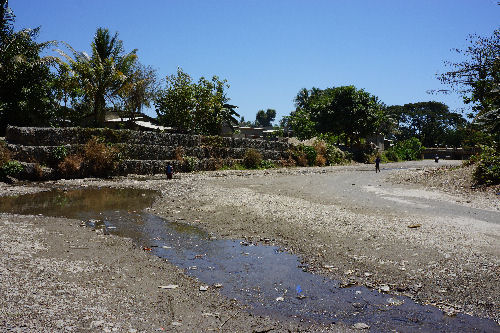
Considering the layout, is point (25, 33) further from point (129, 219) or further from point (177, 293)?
point (177, 293)

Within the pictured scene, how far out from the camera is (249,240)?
730cm

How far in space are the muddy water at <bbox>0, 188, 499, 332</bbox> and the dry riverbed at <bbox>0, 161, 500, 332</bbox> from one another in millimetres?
239

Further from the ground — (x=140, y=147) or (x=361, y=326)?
(x=140, y=147)

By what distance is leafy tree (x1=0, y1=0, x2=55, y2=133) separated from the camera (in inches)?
853

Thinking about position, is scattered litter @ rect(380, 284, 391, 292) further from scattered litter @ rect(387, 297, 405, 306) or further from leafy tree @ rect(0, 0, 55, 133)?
leafy tree @ rect(0, 0, 55, 133)

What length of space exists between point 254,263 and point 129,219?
476 centimetres

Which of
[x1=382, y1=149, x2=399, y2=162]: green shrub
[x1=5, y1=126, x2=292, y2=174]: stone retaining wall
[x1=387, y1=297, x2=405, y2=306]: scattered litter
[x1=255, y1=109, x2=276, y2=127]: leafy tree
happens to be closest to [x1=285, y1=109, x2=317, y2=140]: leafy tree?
[x1=382, y1=149, x2=399, y2=162]: green shrub

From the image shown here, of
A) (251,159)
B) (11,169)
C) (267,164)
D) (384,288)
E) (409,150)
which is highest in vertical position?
(409,150)

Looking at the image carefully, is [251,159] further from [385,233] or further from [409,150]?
[409,150]

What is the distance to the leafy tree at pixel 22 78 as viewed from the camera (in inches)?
853

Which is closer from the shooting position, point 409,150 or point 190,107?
point 190,107

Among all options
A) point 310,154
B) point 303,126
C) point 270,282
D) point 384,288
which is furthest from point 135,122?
point 384,288

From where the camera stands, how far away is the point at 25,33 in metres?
23.1

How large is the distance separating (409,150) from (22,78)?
5932 cm
